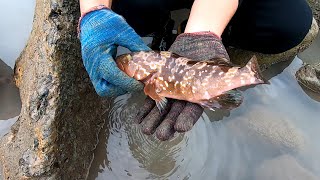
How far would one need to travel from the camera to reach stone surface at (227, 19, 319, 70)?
346 cm

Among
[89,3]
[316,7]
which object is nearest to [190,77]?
[89,3]

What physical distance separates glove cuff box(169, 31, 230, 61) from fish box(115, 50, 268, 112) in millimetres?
54

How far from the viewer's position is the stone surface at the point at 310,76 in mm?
3418

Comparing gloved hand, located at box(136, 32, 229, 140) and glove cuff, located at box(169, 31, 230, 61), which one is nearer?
gloved hand, located at box(136, 32, 229, 140)

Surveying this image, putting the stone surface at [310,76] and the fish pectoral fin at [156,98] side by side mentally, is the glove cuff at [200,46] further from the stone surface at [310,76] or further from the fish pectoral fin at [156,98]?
the stone surface at [310,76]

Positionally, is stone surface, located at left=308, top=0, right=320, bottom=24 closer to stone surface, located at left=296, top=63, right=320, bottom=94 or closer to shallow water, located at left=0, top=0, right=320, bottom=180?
stone surface, located at left=296, top=63, right=320, bottom=94

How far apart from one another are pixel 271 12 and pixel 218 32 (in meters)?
0.75

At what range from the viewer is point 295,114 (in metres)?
3.25

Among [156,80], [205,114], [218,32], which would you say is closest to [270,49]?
[205,114]

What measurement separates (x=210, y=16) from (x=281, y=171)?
1.18 metres

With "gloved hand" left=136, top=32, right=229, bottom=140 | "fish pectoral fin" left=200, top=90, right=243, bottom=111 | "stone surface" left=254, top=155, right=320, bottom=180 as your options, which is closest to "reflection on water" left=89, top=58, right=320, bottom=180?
"stone surface" left=254, top=155, right=320, bottom=180

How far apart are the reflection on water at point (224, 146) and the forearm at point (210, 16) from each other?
88 centimetres

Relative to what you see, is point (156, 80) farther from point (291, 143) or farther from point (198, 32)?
point (291, 143)

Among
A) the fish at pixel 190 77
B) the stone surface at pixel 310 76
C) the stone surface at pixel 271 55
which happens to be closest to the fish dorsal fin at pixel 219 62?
the fish at pixel 190 77
